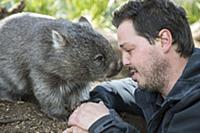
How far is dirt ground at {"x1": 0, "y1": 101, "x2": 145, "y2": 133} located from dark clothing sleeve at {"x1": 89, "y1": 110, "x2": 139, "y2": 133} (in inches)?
25.8

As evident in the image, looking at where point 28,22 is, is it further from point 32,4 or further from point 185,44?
point 32,4

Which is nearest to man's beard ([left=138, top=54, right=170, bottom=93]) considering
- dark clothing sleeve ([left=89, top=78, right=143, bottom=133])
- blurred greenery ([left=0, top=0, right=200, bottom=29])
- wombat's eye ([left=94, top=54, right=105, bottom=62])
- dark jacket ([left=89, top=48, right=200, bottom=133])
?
dark jacket ([left=89, top=48, right=200, bottom=133])

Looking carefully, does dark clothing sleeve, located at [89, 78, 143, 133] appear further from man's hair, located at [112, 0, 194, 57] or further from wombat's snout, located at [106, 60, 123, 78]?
man's hair, located at [112, 0, 194, 57]

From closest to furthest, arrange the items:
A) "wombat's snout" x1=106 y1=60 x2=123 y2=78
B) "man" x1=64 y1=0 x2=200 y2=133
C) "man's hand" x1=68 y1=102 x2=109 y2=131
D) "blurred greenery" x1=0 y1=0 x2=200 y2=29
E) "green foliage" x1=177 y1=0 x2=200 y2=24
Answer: "man" x1=64 y1=0 x2=200 y2=133
"man's hand" x1=68 y1=102 x2=109 y2=131
"wombat's snout" x1=106 y1=60 x2=123 y2=78
"green foliage" x1=177 y1=0 x2=200 y2=24
"blurred greenery" x1=0 y1=0 x2=200 y2=29

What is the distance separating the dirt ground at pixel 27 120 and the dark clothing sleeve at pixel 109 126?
656 mm

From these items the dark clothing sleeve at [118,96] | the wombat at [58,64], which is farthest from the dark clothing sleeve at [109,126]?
the wombat at [58,64]

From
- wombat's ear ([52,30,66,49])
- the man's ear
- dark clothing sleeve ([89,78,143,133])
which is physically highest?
the man's ear

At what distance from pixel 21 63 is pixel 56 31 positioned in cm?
39

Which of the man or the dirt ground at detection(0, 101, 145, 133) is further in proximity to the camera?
the dirt ground at detection(0, 101, 145, 133)

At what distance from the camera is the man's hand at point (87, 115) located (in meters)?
3.34

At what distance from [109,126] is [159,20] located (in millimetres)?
661

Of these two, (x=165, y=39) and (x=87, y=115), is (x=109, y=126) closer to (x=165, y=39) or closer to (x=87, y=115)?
(x=87, y=115)

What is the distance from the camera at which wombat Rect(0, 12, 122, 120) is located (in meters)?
4.26

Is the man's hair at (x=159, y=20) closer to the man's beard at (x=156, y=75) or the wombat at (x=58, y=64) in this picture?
the man's beard at (x=156, y=75)
